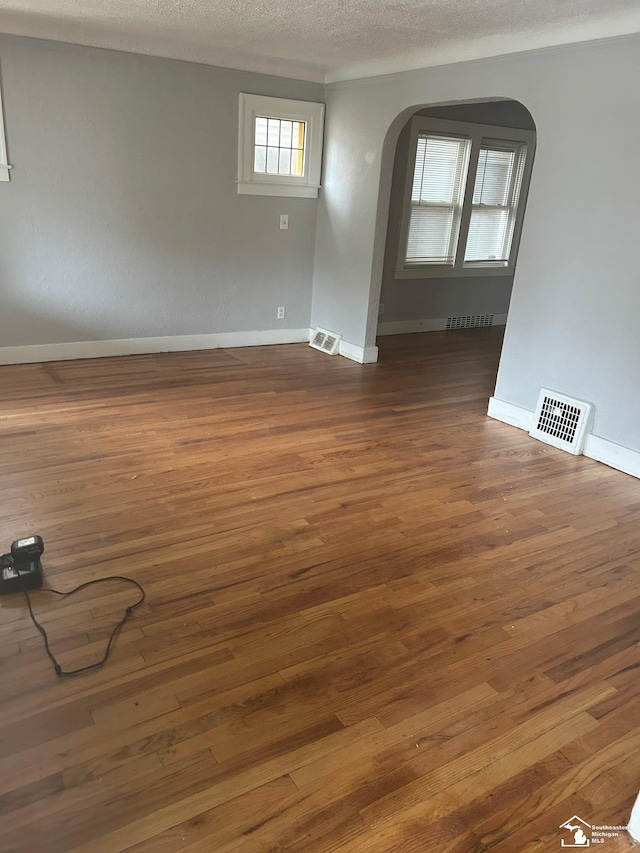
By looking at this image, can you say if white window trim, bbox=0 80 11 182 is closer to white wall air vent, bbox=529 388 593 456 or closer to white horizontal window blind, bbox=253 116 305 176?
white horizontal window blind, bbox=253 116 305 176

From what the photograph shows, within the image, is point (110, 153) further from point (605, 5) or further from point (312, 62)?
point (605, 5)

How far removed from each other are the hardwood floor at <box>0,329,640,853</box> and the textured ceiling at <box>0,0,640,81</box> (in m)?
2.43

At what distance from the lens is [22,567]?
8.18 feet

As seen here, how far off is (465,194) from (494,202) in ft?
1.75

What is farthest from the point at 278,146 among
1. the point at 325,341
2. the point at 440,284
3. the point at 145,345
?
the point at 440,284

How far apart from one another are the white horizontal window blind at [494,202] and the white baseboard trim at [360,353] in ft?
7.15

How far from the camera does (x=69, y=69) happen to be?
4.76m

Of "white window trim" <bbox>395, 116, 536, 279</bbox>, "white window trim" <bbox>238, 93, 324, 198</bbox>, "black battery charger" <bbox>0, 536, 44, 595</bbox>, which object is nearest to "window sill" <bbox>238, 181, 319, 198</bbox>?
"white window trim" <bbox>238, 93, 324, 198</bbox>

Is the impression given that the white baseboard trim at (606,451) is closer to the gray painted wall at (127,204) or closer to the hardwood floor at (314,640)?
the hardwood floor at (314,640)

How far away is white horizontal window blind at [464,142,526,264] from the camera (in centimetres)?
711

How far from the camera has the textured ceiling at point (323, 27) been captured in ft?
11.7

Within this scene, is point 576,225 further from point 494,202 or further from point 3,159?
point 3,159

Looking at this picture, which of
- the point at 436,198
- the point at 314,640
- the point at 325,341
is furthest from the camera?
the point at 436,198

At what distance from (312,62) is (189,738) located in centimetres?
524
